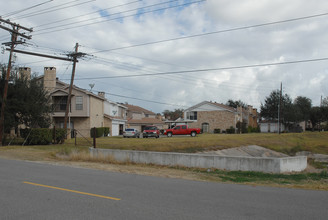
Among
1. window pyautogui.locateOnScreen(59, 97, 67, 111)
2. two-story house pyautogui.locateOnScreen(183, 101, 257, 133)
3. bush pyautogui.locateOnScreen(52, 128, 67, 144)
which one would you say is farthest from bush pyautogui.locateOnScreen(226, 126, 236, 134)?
bush pyautogui.locateOnScreen(52, 128, 67, 144)

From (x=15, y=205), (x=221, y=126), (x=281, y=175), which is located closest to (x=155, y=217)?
(x=15, y=205)

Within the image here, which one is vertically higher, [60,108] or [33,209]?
[60,108]

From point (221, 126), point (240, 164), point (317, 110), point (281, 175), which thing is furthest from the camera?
point (317, 110)

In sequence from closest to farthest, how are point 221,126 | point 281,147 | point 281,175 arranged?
point 281,175 → point 281,147 → point 221,126

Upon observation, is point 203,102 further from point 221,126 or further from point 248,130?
point 248,130

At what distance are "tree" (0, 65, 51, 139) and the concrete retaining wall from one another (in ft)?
44.6

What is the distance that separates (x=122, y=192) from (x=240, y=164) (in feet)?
23.0

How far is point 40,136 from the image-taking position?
25781mm

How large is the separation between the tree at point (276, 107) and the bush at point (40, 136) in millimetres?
51639

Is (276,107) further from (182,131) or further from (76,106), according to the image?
(76,106)

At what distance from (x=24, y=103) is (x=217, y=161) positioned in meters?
19.6

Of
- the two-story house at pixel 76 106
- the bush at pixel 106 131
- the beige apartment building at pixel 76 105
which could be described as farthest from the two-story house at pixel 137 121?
the two-story house at pixel 76 106

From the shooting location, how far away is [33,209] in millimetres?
6207

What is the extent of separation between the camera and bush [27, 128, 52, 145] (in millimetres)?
25812
